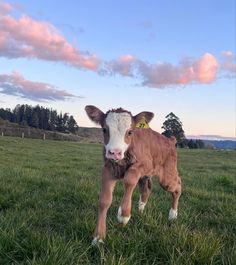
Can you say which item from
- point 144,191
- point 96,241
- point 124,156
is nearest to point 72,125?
point 144,191

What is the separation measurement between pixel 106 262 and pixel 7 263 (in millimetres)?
1174

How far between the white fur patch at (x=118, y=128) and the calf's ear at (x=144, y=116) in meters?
0.26

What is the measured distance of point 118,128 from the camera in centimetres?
652

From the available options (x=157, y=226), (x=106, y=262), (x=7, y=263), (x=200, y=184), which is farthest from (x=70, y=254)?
(x=200, y=184)

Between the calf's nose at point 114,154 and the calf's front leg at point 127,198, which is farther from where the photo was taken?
the calf's front leg at point 127,198

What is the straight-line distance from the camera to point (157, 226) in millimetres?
6754

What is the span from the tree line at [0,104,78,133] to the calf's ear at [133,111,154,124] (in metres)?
117

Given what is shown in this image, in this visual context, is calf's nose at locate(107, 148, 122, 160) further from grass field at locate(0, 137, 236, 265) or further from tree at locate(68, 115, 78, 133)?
tree at locate(68, 115, 78, 133)

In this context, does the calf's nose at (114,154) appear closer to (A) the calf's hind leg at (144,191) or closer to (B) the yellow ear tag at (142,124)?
(B) the yellow ear tag at (142,124)

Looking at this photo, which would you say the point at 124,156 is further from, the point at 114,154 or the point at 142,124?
the point at 142,124

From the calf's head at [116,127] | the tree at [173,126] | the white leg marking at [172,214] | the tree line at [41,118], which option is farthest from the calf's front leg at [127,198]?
the tree line at [41,118]

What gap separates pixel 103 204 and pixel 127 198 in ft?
1.17

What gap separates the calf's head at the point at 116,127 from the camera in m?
6.18

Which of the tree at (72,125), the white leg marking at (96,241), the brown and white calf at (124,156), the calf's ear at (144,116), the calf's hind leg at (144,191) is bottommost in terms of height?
the white leg marking at (96,241)
